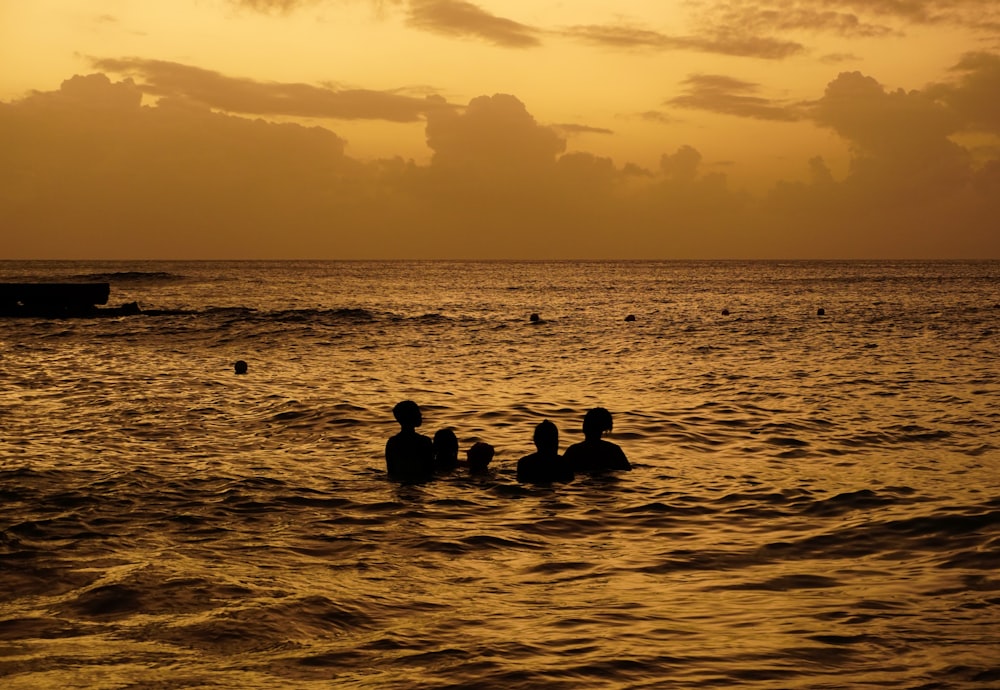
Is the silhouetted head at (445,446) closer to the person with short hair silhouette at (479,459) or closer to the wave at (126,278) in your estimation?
the person with short hair silhouette at (479,459)

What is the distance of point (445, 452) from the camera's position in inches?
571

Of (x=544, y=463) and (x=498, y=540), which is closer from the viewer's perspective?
(x=498, y=540)

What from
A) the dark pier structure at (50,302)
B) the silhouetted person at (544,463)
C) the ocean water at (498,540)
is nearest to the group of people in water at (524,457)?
the silhouetted person at (544,463)

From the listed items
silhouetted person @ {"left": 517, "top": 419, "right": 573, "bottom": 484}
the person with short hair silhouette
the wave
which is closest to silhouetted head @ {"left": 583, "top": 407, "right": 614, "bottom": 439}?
silhouetted person @ {"left": 517, "top": 419, "right": 573, "bottom": 484}

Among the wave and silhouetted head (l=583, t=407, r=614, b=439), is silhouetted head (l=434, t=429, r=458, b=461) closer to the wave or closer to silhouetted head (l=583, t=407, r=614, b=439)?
silhouetted head (l=583, t=407, r=614, b=439)

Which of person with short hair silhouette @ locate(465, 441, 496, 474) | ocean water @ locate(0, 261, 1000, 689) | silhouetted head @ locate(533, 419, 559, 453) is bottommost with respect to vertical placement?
ocean water @ locate(0, 261, 1000, 689)

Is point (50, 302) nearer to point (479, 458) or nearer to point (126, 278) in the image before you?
point (479, 458)

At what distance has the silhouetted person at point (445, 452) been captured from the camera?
14492 millimetres

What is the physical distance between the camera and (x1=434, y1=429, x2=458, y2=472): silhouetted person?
14492 millimetres

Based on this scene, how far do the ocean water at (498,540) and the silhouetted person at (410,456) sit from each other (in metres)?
0.43

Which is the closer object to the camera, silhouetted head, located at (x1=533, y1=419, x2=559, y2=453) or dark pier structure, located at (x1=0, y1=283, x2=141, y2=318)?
silhouetted head, located at (x1=533, y1=419, x2=559, y2=453)

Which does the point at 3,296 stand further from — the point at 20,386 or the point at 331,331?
the point at 20,386

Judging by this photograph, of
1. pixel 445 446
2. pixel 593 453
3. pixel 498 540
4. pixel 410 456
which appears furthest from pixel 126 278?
pixel 498 540

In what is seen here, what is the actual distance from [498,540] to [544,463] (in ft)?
9.72
